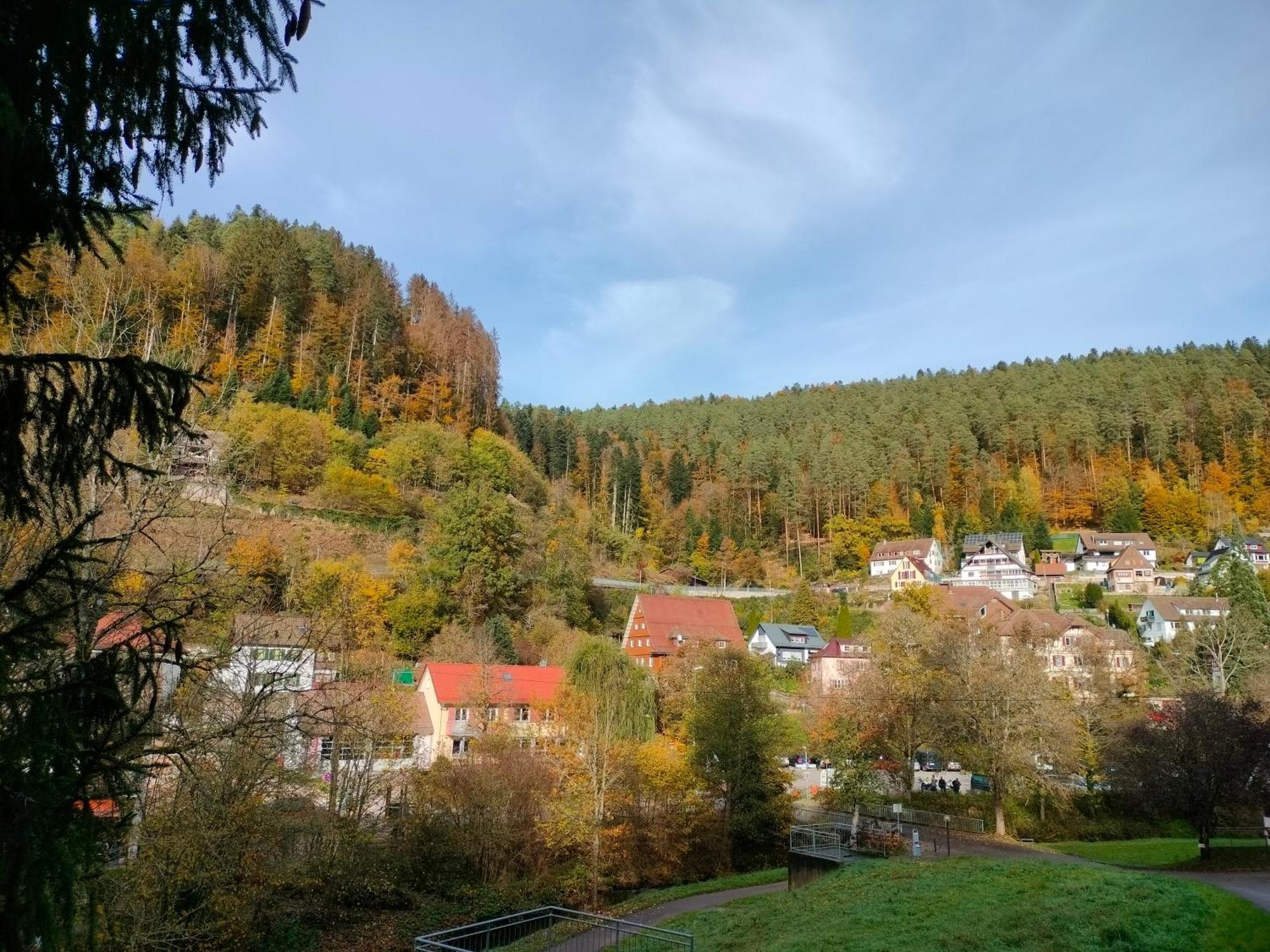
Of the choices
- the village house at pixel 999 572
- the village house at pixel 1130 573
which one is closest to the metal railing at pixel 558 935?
Answer: the village house at pixel 999 572

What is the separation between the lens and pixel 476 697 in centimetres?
2877

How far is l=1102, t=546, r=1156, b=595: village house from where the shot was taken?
245 ft

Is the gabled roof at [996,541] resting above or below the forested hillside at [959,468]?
below

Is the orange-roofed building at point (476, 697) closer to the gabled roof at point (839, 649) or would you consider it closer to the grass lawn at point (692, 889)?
the grass lawn at point (692, 889)

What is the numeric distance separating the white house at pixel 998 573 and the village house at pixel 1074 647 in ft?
54.2

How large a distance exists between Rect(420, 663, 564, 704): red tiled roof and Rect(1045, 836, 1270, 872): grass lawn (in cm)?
1858

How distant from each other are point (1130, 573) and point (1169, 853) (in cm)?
5972

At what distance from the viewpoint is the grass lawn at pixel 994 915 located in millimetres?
11016

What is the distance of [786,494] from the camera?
90062 mm

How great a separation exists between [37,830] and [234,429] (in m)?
40.1

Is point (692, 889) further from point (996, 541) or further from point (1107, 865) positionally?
point (996, 541)

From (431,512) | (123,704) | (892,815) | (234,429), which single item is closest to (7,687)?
(123,704)

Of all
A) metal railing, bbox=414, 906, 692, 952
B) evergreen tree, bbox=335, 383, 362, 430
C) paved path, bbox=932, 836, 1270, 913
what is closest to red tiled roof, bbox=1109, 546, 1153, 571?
paved path, bbox=932, 836, 1270, 913

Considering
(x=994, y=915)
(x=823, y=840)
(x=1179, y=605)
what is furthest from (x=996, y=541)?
(x=994, y=915)
